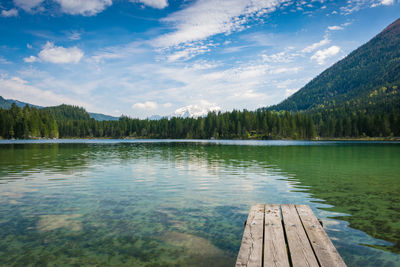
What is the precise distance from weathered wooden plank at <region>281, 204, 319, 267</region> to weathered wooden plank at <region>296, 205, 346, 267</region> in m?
0.15

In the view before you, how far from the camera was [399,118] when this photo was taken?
6604 inches

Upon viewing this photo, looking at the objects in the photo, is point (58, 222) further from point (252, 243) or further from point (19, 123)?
point (19, 123)

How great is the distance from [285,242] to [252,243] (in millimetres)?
1238

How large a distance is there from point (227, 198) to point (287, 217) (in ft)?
23.1

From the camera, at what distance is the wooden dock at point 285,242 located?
6.26 metres

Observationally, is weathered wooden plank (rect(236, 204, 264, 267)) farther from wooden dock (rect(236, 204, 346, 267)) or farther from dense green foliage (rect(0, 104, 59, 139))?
dense green foliage (rect(0, 104, 59, 139))

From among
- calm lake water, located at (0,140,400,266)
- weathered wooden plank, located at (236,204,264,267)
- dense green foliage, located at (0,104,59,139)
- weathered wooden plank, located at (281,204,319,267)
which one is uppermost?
dense green foliage, located at (0,104,59,139)

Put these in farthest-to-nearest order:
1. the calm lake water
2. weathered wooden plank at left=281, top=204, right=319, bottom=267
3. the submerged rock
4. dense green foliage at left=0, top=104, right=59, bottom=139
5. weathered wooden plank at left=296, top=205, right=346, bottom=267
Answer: dense green foliage at left=0, top=104, right=59, bottom=139, the submerged rock, the calm lake water, weathered wooden plank at left=281, top=204, right=319, bottom=267, weathered wooden plank at left=296, top=205, right=346, bottom=267

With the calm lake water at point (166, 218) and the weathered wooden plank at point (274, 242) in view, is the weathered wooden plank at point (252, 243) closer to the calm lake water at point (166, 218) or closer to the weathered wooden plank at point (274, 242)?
the weathered wooden plank at point (274, 242)

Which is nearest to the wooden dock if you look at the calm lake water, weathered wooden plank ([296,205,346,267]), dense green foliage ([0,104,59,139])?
weathered wooden plank ([296,205,346,267])

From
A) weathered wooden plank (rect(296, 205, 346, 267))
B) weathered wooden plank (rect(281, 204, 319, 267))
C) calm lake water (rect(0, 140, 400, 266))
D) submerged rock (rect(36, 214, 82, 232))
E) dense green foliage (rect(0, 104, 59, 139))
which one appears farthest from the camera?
dense green foliage (rect(0, 104, 59, 139))

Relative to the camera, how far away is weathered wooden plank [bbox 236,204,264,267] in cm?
622

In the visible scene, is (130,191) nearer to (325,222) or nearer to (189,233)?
(189,233)

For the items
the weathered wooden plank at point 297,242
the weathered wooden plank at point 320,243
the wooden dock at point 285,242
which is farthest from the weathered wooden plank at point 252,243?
the weathered wooden plank at point 320,243
